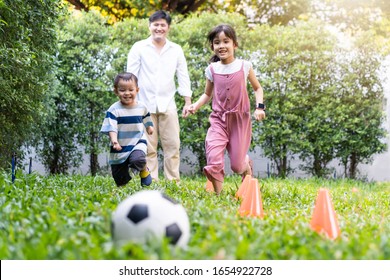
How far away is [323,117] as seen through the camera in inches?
397

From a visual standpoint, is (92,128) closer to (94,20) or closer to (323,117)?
(94,20)

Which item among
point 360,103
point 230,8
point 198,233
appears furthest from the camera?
point 230,8

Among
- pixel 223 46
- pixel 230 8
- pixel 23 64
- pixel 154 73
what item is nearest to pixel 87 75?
pixel 154 73

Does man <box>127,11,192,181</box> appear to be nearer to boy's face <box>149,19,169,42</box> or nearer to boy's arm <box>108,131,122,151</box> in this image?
boy's face <box>149,19,169,42</box>

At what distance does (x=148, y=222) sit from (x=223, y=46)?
11.5ft

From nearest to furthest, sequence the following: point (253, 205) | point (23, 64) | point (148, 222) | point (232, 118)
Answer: point (148, 222)
point (253, 205)
point (232, 118)
point (23, 64)

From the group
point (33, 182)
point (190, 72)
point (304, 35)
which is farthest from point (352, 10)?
point (33, 182)

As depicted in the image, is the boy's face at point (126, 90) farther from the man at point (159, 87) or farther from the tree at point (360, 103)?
the tree at point (360, 103)

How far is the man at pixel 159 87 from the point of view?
7281mm

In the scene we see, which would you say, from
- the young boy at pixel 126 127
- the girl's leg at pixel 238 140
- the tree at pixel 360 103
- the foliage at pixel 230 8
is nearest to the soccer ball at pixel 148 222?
the young boy at pixel 126 127

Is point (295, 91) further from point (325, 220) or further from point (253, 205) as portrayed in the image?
point (325, 220)

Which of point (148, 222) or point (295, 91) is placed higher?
point (295, 91)

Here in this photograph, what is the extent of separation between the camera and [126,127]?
5.83m
